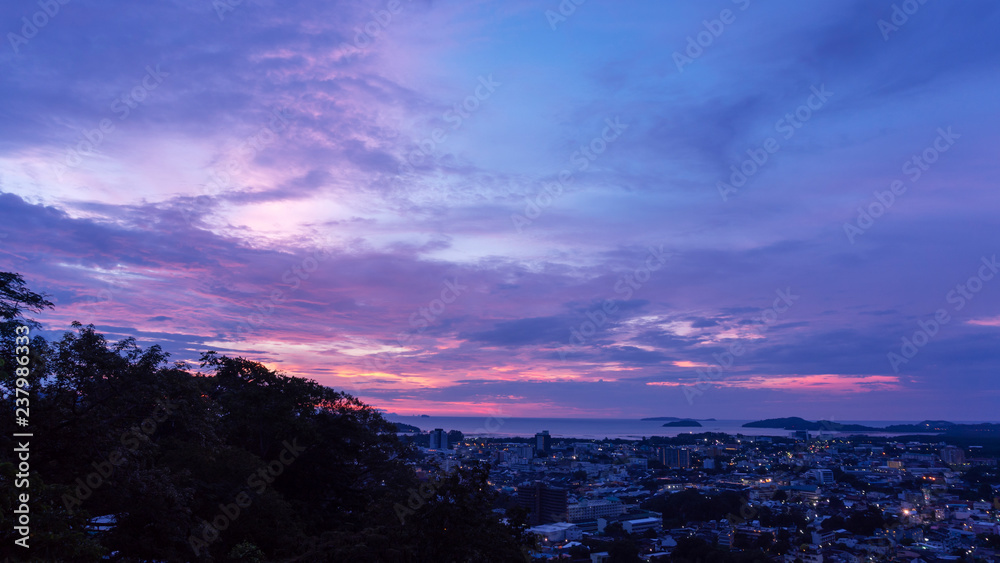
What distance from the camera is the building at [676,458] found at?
7094 centimetres

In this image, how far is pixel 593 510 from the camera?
38656 millimetres

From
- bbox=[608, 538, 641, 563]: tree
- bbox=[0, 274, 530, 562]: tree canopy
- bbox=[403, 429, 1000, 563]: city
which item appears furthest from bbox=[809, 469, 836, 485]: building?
bbox=[0, 274, 530, 562]: tree canopy

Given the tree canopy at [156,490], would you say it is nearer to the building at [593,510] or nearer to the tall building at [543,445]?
the building at [593,510]

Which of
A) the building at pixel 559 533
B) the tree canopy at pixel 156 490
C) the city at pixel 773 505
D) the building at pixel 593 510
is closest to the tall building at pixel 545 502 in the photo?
the city at pixel 773 505

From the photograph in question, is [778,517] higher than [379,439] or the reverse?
the reverse

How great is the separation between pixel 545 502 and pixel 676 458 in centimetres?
→ 4104

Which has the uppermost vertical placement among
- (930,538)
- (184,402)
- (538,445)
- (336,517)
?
(184,402)

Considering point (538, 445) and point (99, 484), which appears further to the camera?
point (538, 445)

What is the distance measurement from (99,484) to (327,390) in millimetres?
12254

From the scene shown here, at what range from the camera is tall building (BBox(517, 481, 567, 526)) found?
3806 cm

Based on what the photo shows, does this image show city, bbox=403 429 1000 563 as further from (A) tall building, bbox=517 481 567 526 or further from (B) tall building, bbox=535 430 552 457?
(B) tall building, bbox=535 430 552 457

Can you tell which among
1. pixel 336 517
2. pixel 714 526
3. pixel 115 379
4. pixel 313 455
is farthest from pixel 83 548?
pixel 714 526

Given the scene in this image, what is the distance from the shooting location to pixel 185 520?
33.9 ft

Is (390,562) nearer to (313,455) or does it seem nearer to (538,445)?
(313,455)
